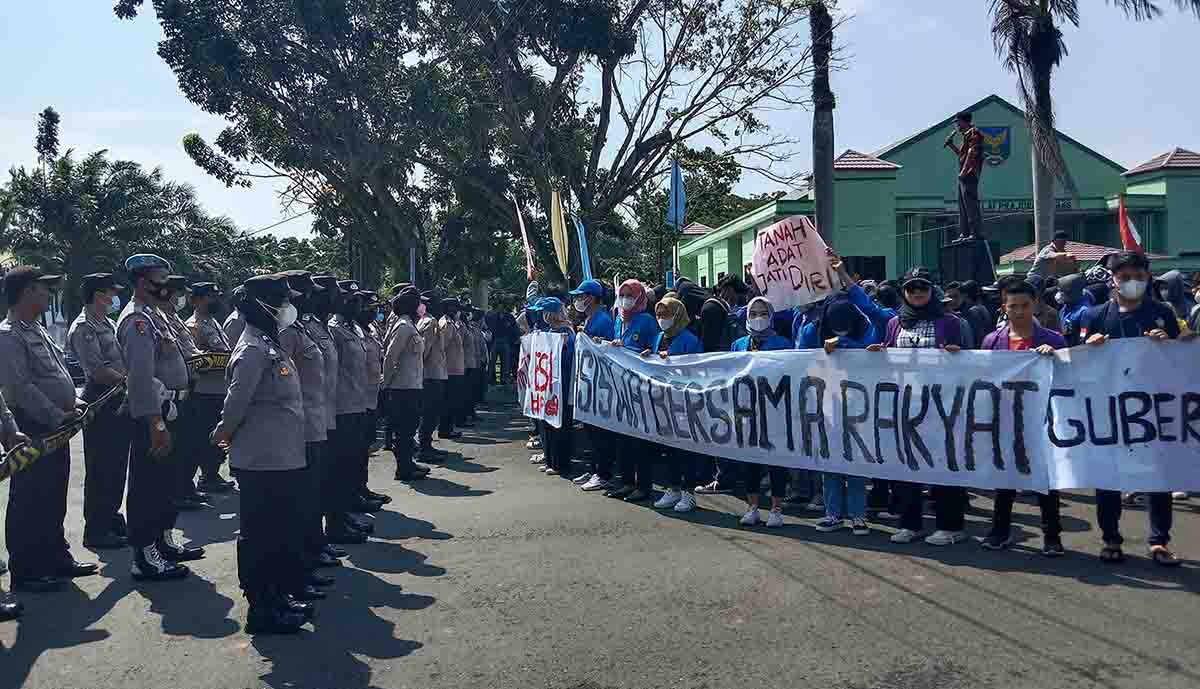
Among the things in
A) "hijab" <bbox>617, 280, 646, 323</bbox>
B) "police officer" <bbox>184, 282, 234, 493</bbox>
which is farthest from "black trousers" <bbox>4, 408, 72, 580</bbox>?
"hijab" <bbox>617, 280, 646, 323</bbox>

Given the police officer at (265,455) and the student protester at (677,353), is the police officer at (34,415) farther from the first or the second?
the student protester at (677,353)

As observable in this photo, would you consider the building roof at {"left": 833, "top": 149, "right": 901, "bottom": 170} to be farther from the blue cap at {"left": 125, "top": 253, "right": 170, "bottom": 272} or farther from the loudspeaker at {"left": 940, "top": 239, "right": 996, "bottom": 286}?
the blue cap at {"left": 125, "top": 253, "right": 170, "bottom": 272}

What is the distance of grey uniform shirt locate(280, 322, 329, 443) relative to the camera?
6.51 m

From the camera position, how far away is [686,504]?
28.5 ft

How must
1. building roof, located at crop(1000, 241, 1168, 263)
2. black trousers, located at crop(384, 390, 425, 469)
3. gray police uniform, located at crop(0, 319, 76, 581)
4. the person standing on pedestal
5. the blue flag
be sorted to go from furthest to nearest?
building roof, located at crop(1000, 241, 1168, 263) < the person standing on pedestal < the blue flag < black trousers, located at crop(384, 390, 425, 469) < gray police uniform, located at crop(0, 319, 76, 581)

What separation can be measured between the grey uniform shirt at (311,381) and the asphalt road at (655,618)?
1071 mm

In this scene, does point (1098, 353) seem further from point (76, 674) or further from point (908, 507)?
point (76, 674)

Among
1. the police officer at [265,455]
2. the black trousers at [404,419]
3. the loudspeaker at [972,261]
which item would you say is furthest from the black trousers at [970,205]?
the police officer at [265,455]

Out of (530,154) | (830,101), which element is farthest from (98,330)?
(530,154)

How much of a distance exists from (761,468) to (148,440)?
485cm

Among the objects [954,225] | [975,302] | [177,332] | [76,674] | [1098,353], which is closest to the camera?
[76,674]

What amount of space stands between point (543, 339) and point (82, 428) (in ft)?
19.2

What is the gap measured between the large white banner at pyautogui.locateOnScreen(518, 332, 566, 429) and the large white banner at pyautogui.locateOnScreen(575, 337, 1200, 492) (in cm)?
220

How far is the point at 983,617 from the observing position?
213 inches
